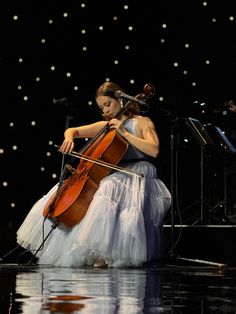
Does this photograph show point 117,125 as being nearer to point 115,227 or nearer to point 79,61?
point 115,227

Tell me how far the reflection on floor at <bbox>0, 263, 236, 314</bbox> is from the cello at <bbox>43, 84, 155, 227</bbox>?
1206 mm

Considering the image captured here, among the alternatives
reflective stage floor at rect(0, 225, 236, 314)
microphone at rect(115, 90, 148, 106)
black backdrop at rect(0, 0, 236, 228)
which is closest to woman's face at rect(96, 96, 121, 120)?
microphone at rect(115, 90, 148, 106)

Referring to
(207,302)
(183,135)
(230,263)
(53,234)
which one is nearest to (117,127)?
(53,234)

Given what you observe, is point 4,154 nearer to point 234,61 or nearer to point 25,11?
point 25,11

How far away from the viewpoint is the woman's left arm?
13.7ft

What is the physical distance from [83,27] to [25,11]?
21.6 inches

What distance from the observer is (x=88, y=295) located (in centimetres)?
204

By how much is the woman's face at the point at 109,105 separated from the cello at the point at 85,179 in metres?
0.23

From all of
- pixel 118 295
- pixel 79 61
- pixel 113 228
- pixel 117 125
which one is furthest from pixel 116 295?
pixel 79 61

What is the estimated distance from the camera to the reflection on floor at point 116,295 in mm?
1731

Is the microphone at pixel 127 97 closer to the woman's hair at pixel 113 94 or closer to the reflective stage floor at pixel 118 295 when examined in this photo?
the woman's hair at pixel 113 94

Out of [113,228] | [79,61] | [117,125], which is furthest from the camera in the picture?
[79,61]

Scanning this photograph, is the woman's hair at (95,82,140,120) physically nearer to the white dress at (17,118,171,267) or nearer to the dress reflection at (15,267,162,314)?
the white dress at (17,118,171,267)

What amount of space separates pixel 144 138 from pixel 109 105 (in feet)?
0.95
